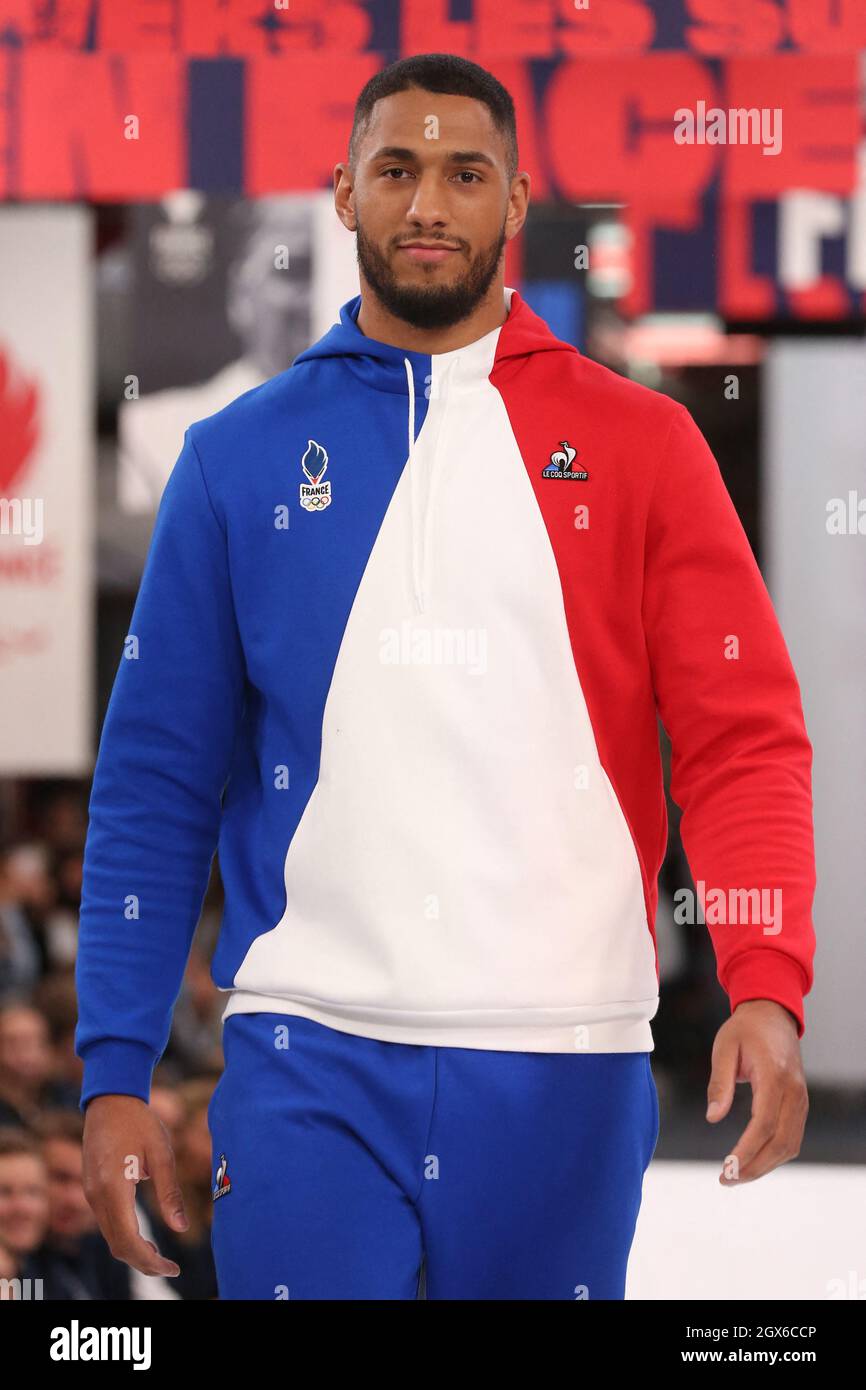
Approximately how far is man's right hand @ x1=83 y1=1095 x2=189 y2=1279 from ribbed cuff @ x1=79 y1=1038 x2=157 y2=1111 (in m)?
0.02

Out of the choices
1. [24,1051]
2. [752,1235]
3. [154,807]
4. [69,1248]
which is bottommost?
[752,1235]

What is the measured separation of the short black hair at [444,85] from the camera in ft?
6.20

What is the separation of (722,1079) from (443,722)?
1.35ft

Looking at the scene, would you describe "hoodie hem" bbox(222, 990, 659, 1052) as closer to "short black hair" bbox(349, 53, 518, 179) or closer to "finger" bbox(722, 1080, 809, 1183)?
"finger" bbox(722, 1080, 809, 1183)

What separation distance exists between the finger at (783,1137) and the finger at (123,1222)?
0.56m

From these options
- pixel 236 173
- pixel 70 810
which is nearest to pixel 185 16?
pixel 236 173

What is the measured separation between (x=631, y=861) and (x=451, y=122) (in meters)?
0.74

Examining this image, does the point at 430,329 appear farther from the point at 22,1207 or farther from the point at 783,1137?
the point at 22,1207

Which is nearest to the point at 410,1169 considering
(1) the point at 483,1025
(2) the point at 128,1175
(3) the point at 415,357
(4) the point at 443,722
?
(1) the point at 483,1025

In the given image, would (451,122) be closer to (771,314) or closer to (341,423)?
(341,423)

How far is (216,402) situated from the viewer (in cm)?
476

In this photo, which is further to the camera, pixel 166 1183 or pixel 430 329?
pixel 430 329

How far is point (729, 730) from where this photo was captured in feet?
5.91

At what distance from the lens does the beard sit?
1891mm
